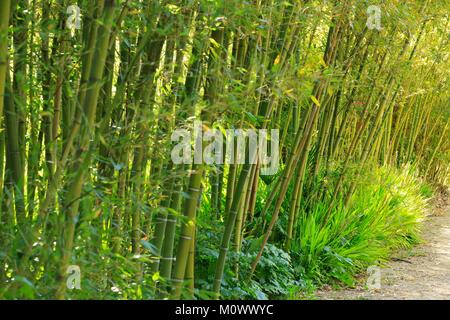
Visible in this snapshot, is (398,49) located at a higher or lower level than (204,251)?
higher

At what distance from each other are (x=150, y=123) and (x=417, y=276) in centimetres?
340

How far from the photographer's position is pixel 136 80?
2.94 metres

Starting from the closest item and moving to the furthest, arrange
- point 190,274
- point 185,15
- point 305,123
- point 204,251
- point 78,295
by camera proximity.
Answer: point 78,295 → point 185,15 → point 190,274 → point 204,251 → point 305,123

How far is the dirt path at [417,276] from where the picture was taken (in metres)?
4.81

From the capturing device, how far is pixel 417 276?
5.50 metres

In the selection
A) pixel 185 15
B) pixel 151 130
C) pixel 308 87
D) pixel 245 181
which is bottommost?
pixel 245 181

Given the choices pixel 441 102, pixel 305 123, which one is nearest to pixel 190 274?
pixel 305 123

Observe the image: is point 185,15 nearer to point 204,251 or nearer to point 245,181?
point 245,181

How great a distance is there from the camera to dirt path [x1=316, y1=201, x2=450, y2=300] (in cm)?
481

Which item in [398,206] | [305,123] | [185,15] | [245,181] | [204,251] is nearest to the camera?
[185,15]

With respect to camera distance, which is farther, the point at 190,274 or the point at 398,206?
the point at 398,206

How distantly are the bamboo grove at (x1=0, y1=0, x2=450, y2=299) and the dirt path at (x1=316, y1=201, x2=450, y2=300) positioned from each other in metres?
0.54

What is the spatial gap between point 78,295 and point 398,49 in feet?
11.8

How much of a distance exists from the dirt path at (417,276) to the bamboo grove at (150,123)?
0.54 metres
